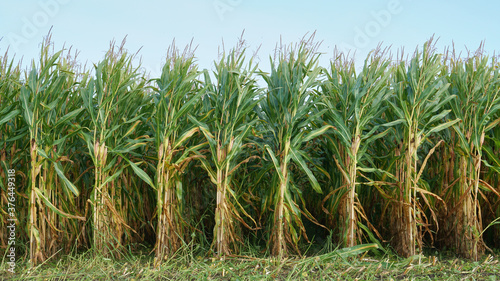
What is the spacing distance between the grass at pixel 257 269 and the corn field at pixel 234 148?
15 centimetres

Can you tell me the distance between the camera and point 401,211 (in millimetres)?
3799

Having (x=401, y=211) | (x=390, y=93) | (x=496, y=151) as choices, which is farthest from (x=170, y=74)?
(x=496, y=151)

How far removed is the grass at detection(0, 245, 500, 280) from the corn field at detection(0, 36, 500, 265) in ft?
0.50

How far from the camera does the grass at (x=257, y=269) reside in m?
3.19

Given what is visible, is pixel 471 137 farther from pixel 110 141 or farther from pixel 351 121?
pixel 110 141

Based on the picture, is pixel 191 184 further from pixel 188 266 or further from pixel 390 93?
pixel 390 93

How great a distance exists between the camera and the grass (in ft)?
10.5

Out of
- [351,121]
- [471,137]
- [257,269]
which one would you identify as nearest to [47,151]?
[257,269]

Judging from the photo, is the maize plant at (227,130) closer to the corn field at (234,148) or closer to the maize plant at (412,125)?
the corn field at (234,148)

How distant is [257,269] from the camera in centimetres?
330

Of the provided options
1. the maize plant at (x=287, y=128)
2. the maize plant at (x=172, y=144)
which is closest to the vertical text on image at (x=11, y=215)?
the maize plant at (x=172, y=144)

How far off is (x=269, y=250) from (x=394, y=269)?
1.11 metres

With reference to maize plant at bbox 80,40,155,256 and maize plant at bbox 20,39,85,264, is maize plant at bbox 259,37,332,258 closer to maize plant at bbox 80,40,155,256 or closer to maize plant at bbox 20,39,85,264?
maize plant at bbox 80,40,155,256

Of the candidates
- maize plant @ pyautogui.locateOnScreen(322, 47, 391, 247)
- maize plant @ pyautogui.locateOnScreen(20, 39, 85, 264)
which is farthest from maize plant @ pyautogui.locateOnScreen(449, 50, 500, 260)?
maize plant @ pyautogui.locateOnScreen(20, 39, 85, 264)
